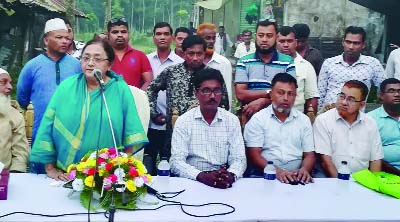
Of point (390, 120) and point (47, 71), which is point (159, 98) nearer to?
point (47, 71)

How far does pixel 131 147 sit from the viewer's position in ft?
12.2

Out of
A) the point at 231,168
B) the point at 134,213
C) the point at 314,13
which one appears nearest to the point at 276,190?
the point at 231,168

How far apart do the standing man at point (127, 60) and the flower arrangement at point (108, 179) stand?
2191 millimetres

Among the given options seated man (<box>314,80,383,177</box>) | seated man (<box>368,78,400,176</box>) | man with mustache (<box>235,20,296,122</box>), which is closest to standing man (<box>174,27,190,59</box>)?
man with mustache (<box>235,20,296,122</box>)

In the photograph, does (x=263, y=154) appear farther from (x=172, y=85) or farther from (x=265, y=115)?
(x=172, y=85)

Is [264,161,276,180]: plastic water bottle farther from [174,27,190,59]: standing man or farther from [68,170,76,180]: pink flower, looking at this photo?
[174,27,190,59]: standing man

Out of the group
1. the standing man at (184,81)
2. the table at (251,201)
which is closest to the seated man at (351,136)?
the table at (251,201)

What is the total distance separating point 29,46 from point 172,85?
12.0 meters

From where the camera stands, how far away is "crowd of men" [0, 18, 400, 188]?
4.20m

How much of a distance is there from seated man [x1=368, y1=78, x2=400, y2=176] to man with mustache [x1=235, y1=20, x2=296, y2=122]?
88cm

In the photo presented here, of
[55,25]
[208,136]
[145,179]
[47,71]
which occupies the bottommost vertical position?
[145,179]

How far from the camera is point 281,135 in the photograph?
4.48 metres

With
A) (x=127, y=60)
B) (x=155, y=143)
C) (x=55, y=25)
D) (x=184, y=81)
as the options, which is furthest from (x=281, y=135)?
(x=55, y=25)

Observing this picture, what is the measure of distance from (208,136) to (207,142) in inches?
1.9
